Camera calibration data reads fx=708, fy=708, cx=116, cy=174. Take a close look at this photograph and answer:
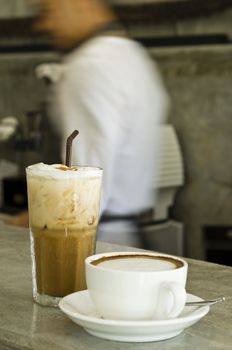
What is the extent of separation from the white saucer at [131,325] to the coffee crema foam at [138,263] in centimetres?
7

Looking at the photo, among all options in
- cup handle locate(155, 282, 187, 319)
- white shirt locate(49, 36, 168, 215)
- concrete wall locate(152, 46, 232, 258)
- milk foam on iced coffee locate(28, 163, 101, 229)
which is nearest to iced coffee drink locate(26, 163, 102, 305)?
milk foam on iced coffee locate(28, 163, 101, 229)

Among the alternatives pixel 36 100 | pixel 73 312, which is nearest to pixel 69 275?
pixel 73 312

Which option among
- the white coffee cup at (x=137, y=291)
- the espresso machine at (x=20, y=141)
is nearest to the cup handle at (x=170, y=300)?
the white coffee cup at (x=137, y=291)

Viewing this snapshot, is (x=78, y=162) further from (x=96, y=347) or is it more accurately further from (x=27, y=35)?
(x=27, y=35)

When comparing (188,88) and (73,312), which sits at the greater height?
(188,88)

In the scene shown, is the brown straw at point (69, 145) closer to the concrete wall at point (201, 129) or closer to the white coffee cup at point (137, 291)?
the white coffee cup at point (137, 291)

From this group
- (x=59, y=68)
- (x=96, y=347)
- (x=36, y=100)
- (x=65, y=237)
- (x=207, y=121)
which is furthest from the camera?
(x=36, y=100)

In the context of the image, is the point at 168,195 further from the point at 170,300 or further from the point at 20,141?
the point at 170,300

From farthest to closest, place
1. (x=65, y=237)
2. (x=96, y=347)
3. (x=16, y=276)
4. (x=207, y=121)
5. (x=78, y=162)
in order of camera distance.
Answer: (x=207, y=121) < (x=78, y=162) < (x=16, y=276) < (x=65, y=237) < (x=96, y=347)

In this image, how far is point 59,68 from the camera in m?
3.26

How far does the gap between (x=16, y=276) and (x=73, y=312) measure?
0.45 meters

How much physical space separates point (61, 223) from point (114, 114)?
69.4 inches

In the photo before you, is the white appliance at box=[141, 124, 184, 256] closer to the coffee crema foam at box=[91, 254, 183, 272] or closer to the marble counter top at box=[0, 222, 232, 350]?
the marble counter top at box=[0, 222, 232, 350]

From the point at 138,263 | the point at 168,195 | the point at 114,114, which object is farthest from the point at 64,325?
the point at 168,195
